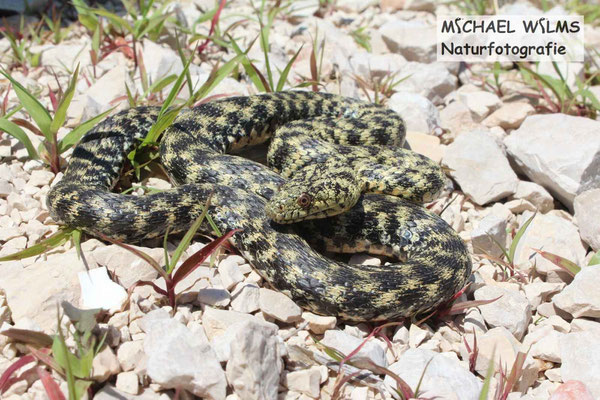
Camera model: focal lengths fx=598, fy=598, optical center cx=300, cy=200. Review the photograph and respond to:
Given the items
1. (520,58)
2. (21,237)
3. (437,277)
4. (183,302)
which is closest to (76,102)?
(21,237)

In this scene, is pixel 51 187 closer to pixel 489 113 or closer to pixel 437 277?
pixel 437 277

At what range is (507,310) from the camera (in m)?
4.59

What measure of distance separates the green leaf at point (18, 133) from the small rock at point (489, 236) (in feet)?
13.5

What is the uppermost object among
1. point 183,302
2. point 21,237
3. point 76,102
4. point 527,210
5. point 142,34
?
point 142,34

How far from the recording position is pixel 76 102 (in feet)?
21.0

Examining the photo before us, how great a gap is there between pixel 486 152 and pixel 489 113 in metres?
1.25

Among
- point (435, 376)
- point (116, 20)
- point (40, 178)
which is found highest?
point (116, 20)

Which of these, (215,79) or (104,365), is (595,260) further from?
(104,365)

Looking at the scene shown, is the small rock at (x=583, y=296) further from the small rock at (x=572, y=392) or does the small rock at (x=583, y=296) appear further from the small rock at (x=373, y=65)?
the small rock at (x=373, y=65)

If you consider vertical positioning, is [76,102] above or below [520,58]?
above

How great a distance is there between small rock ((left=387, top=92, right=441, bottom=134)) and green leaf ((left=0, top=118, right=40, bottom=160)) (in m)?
3.93

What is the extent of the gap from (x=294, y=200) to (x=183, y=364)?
5.65 ft

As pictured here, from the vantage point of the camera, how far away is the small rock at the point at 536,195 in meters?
6.07

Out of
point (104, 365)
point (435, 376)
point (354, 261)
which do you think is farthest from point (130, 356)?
point (354, 261)
